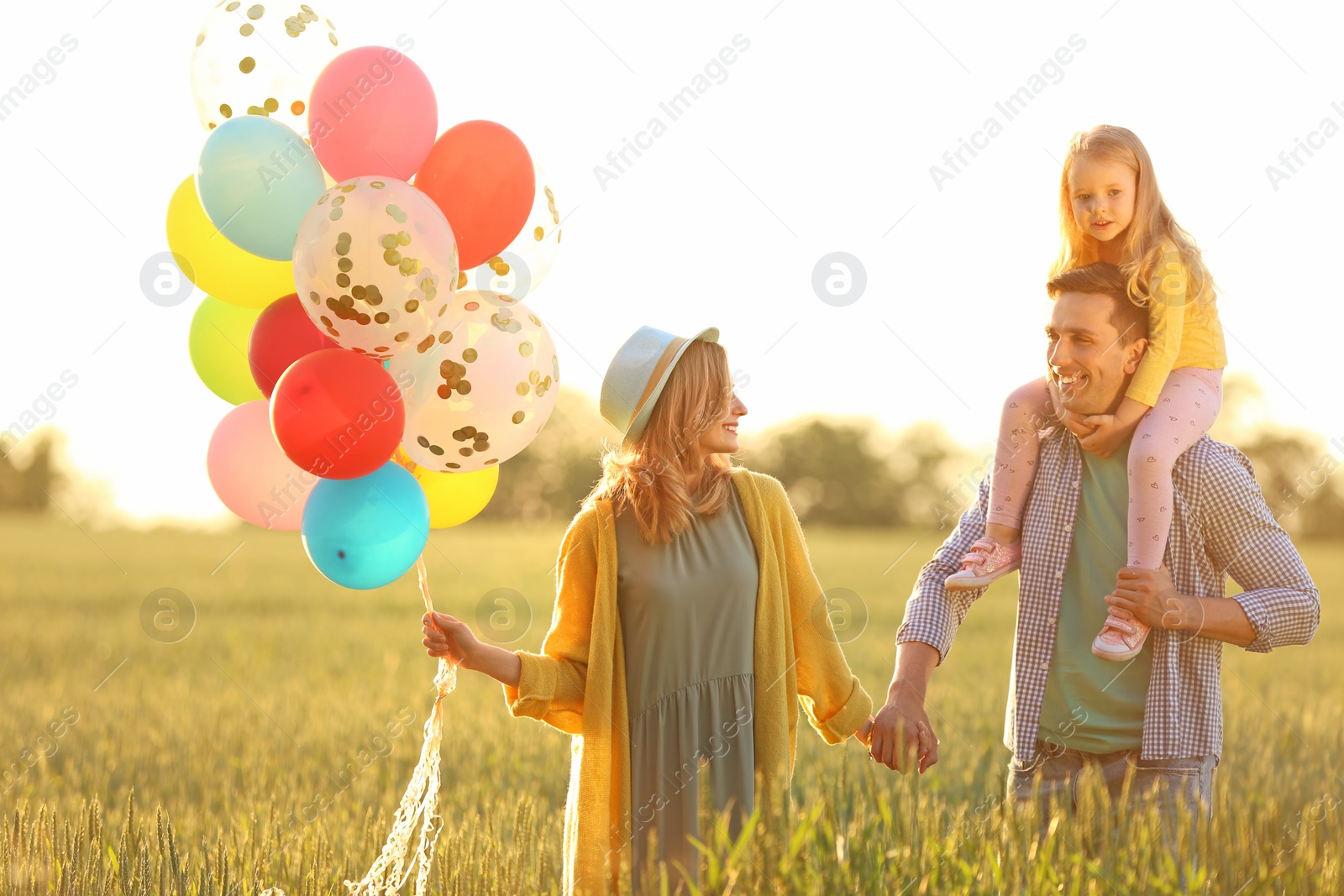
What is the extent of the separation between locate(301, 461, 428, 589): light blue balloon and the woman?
26cm

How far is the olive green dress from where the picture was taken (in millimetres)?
2984

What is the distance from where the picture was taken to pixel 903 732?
2961 mm

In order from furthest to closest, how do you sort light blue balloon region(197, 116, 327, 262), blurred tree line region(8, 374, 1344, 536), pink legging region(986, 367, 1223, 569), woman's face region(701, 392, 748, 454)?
blurred tree line region(8, 374, 1344, 536)
light blue balloon region(197, 116, 327, 262)
woman's face region(701, 392, 748, 454)
pink legging region(986, 367, 1223, 569)

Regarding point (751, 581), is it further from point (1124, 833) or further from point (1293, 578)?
point (1293, 578)

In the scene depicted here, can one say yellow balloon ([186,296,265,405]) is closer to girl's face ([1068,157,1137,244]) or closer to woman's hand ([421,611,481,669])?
woman's hand ([421,611,481,669])

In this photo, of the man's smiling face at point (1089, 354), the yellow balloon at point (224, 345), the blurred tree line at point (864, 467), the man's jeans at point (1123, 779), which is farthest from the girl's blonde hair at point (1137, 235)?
the blurred tree line at point (864, 467)

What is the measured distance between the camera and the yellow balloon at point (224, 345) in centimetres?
357

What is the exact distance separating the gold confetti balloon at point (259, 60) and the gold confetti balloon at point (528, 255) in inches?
28.0

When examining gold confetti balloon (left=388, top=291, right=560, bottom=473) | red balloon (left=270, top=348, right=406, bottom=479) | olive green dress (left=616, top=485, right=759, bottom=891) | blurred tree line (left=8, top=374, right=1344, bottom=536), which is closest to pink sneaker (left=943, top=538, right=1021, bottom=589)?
olive green dress (left=616, top=485, right=759, bottom=891)

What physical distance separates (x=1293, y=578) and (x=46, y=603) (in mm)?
14805

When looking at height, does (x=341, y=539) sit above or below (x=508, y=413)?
below

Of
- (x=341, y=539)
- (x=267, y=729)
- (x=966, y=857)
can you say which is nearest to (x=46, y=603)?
(x=267, y=729)

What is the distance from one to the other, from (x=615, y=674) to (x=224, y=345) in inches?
66.5

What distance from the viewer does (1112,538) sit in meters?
2.95
